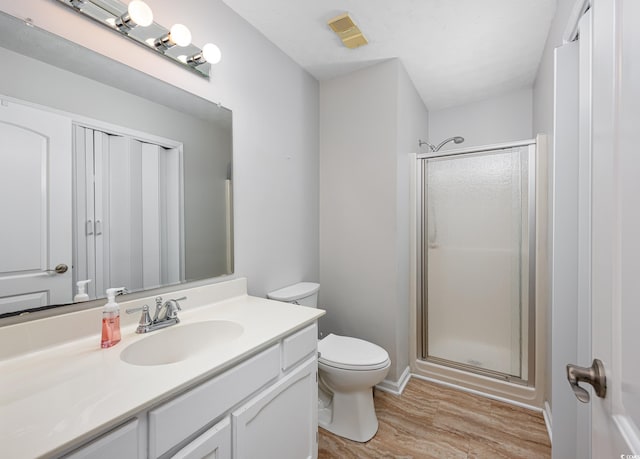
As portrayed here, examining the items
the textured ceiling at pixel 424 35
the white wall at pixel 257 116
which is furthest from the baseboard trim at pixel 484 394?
the textured ceiling at pixel 424 35

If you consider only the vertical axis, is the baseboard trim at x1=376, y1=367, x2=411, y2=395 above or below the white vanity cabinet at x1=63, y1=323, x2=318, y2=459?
below

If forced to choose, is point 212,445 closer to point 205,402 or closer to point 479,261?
point 205,402

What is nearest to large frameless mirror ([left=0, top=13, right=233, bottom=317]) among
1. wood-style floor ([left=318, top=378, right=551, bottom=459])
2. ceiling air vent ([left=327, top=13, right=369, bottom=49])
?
ceiling air vent ([left=327, top=13, right=369, bottom=49])

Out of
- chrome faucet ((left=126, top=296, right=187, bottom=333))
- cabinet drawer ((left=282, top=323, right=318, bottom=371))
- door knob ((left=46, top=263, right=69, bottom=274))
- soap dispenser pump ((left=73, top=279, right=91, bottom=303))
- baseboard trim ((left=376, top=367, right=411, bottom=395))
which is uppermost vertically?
door knob ((left=46, top=263, right=69, bottom=274))

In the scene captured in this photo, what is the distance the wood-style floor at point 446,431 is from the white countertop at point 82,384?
3.33 ft

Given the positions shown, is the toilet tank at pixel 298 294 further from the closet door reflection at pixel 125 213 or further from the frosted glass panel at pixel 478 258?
the frosted glass panel at pixel 478 258

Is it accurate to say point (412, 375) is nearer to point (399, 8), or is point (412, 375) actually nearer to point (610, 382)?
point (610, 382)

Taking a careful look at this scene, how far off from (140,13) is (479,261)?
2.48 m

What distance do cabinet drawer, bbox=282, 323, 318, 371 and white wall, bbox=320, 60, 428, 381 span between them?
0.94m

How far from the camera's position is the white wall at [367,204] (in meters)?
2.04

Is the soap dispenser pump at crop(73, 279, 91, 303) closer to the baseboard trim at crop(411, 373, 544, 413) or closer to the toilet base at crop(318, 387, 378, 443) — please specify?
the toilet base at crop(318, 387, 378, 443)

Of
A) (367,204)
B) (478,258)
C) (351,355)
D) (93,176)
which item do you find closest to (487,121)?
(478,258)

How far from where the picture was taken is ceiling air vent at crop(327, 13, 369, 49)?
159cm

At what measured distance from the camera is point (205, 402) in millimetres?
796
